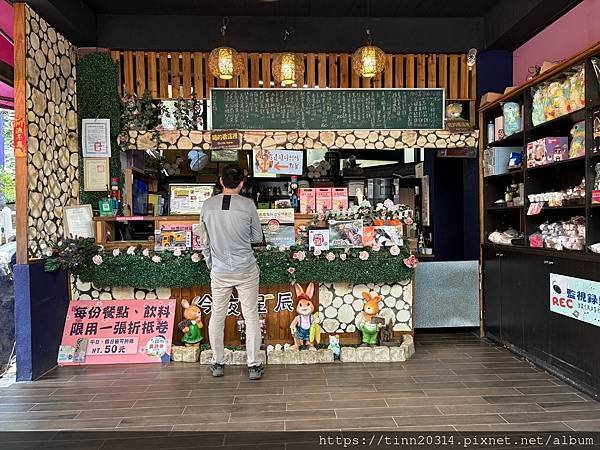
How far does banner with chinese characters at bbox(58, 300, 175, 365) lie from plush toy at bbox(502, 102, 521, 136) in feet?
12.7

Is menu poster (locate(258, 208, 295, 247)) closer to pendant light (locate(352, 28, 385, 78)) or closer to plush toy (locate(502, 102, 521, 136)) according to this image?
pendant light (locate(352, 28, 385, 78))

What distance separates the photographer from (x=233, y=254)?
4262 mm

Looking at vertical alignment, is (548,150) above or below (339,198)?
above

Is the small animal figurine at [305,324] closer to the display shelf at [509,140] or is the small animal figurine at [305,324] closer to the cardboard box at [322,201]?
the cardboard box at [322,201]

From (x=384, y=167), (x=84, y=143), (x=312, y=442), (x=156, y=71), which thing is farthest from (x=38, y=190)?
(x=384, y=167)

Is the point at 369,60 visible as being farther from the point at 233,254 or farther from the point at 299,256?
the point at 233,254

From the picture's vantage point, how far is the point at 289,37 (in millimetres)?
5676

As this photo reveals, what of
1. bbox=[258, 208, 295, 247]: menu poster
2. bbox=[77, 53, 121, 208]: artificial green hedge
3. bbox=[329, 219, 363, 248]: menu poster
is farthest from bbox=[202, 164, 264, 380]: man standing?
bbox=[77, 53, 121, 208]: artificial green hedge

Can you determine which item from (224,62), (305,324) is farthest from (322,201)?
(224,62)

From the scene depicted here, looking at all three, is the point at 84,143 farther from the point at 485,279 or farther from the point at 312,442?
the point at 485,279

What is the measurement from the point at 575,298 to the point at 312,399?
221cm

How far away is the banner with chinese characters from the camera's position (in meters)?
4.84

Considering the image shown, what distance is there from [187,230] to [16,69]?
6.74 feet

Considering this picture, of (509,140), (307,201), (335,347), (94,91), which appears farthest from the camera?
(307,201)
